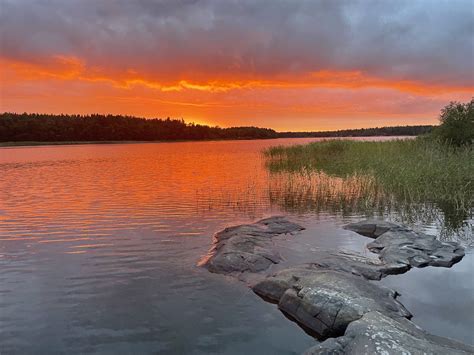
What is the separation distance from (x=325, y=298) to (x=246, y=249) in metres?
4.08

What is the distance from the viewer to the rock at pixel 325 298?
22.0 ft

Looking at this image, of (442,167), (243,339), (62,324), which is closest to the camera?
(243,339)

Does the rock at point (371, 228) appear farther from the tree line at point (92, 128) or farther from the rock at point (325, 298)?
the tree line at point (92, 128)

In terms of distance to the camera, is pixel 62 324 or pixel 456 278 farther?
pixel 456 278

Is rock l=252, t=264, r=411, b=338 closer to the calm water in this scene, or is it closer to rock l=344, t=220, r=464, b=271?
the calm water

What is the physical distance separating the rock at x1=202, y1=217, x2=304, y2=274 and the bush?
76.8ft

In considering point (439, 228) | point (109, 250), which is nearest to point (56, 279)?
point (109, 250)

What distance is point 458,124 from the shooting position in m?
31.4

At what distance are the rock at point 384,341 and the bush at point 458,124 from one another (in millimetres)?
28579

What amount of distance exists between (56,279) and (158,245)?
11.0 ft

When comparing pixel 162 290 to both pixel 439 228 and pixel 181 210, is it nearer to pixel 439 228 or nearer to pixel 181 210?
pixel 181 210

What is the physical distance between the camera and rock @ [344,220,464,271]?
1004cm

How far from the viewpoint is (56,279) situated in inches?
366

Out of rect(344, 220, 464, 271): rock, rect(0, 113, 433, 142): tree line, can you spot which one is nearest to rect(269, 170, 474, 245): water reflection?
rect(344, 220, 464, 271): rock
